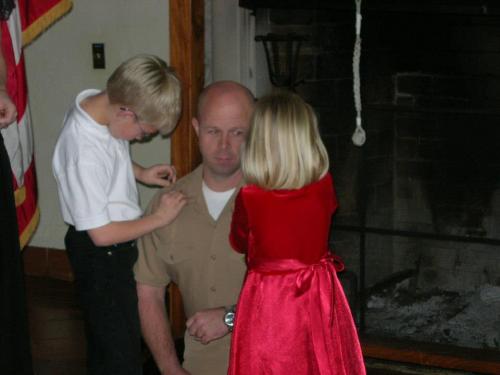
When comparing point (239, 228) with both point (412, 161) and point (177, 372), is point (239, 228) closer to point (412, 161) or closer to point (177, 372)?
point (177, 372)

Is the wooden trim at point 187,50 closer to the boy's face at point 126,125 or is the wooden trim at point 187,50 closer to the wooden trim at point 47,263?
the wooden trim at point 47,263

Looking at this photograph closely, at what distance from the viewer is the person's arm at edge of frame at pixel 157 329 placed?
204 cm

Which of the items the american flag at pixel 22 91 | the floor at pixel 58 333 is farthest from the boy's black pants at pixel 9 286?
the american flag at pixel 22 91

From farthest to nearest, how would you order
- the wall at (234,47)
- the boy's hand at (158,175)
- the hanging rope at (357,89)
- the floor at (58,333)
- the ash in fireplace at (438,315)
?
the ash in fireplace at (438,315)
the wall at (234,47)
the hanging rope at (357,89)
the floor at (58,333)
the boy's hand at (158,175)

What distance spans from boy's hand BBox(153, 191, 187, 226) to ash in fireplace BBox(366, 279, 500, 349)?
157cm

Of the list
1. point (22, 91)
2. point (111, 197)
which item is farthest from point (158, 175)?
point (22, 91)

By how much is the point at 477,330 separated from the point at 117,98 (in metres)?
1.87

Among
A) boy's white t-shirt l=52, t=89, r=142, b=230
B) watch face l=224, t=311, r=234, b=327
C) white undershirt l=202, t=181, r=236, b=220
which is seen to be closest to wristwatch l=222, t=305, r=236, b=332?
watch face l=224, t=311, r=234, b=327

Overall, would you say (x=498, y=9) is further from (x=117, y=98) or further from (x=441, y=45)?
(x=117, y=98)

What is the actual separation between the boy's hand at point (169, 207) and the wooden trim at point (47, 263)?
1.66m

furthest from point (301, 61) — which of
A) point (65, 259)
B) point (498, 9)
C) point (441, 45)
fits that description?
point (65, 259)

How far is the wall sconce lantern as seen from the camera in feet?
10.7

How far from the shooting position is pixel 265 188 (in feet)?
5.89

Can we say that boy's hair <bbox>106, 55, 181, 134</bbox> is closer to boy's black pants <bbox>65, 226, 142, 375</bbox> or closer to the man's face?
the man's face
